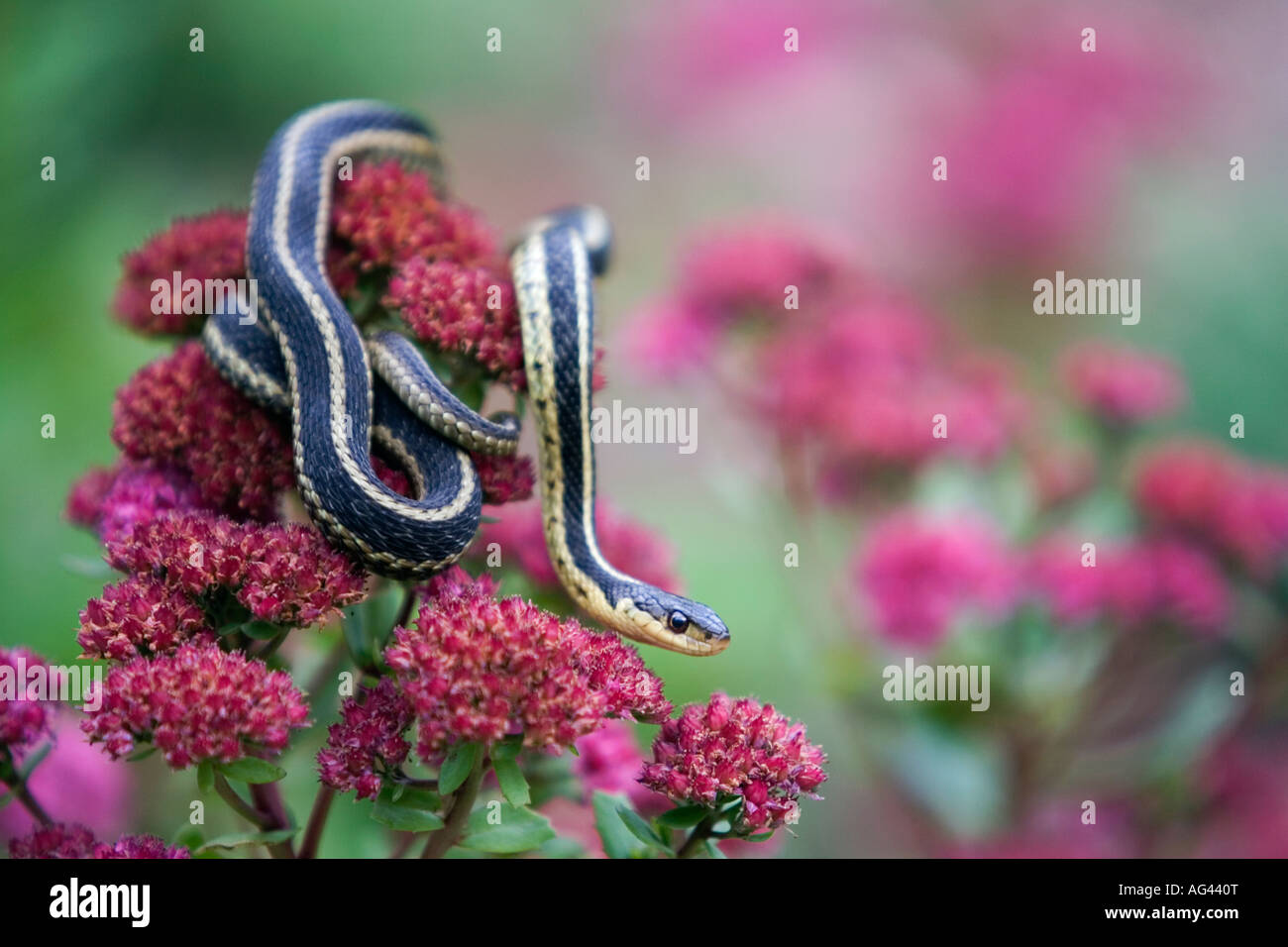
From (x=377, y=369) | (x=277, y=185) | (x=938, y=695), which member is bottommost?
(x=938, y=695)

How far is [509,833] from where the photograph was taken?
114cm

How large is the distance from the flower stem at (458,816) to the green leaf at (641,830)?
0.53 ft

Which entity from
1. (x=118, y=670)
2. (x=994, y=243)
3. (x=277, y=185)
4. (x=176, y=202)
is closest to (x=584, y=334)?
(x=277, y=185)

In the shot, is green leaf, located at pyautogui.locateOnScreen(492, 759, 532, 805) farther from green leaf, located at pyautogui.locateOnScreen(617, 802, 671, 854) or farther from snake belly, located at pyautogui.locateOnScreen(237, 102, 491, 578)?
snake belly, located at pyautogui.locateOnScreen(237, 102, 491, 578)

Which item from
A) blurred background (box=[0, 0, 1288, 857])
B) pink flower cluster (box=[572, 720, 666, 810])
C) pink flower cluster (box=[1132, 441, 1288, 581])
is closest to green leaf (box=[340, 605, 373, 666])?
pink flower cluster (box=[572, 720, 666, 810])

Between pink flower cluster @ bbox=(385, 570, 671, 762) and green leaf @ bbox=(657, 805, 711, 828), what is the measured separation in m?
0.10

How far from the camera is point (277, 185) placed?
4.92 feet

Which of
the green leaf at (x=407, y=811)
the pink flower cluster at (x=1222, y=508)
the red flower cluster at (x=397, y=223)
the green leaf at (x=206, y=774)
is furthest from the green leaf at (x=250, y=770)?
the pink flower cluster at (x=1222, y=508)

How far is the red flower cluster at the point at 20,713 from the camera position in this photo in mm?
1106

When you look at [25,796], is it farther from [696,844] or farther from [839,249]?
[839,249]

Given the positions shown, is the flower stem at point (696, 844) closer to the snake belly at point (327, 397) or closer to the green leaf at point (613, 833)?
the green leaf at point (613, 833)

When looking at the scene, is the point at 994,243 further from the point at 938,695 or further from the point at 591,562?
the point at 591,562

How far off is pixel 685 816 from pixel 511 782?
0.19 meters
